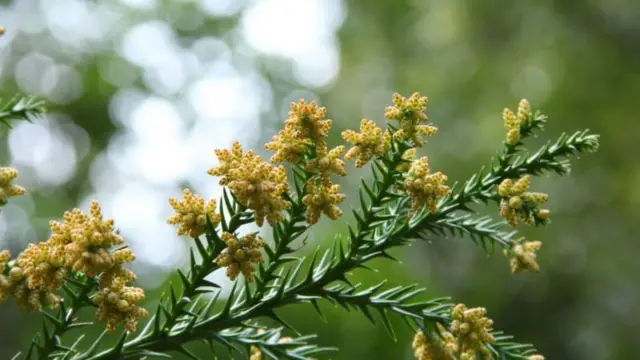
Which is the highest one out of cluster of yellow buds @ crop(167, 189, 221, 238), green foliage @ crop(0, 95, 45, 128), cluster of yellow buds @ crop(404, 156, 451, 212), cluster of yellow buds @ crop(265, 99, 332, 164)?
green foliage @ crop(0, 95, 45, 128)

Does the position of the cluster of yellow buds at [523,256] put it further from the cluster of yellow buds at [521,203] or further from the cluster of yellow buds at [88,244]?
the cluster of yellow buds at [88,244]

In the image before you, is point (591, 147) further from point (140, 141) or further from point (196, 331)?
point (140, 141)

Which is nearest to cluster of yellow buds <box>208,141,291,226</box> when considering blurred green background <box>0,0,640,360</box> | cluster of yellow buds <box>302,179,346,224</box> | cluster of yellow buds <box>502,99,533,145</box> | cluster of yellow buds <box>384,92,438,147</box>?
cluster of yellow buds <box>302,179,346,224</box>

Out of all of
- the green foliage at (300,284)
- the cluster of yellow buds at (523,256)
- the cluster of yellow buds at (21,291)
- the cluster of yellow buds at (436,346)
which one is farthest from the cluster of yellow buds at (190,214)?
the cluster of yellow buds at (523,256)

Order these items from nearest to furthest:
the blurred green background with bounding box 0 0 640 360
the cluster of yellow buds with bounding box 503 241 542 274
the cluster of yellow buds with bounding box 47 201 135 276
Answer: the cluster of yellow buds with bounding box 47 201 135 276 → the cluster of yellow buds with bounding box 503 241 542 274 → the blurred green background with bounding box 0 0 640 360

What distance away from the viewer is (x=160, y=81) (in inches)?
347

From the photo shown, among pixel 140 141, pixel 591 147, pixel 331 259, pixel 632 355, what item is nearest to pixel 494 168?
pixel 591 147

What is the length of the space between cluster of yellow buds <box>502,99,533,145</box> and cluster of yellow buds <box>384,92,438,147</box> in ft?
0.34

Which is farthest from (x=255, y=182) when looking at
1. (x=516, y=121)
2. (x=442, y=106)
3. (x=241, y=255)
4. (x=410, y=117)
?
(x=442, y=106)

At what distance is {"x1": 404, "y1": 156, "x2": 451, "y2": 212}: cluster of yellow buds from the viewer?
0.68 metres

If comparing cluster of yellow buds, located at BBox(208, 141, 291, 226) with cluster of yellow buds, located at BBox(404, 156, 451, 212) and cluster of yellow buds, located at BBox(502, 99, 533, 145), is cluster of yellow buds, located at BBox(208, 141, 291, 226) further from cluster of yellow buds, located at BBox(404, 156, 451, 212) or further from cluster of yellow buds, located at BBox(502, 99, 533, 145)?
cluster of yellow buds, located at BBox(502, 99, 533, 145)

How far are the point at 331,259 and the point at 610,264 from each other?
5.87 m

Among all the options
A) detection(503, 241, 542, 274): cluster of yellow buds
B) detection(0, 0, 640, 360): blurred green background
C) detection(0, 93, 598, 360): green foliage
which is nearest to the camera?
detection(0, 93, 598, 360): green foliage

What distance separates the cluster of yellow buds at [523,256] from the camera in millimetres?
812
